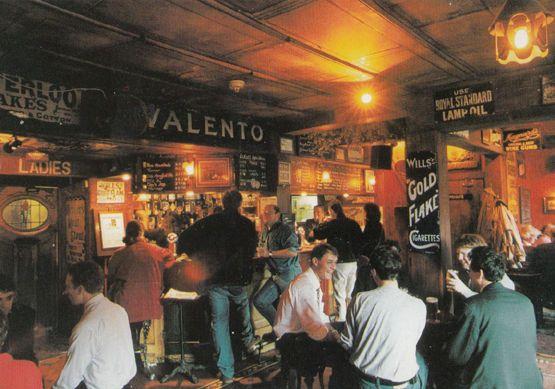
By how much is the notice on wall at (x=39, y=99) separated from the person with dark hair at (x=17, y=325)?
2.16m

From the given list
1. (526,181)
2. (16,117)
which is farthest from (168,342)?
(526,181)

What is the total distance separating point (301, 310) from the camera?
13.1 feet

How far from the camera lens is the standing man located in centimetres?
652

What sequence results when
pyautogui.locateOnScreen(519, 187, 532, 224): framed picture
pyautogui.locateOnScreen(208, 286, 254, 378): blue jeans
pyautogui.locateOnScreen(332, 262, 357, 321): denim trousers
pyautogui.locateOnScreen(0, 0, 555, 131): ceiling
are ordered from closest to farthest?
pyautogui.locateOnScreen(0, 0, 555, 131): ceiling → pyautogui.locateOnScreen(208, 286, 254, 378): blue jeans → pyautogui.locateOnScreen(332, 262, 357, 321): denim trousers → pyautogui.locateOnScreen(519, 187, 532, 224): framed picture

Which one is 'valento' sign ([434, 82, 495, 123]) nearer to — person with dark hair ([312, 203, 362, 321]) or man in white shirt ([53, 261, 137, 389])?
person with dark hair ([312, 203, 362, 321])

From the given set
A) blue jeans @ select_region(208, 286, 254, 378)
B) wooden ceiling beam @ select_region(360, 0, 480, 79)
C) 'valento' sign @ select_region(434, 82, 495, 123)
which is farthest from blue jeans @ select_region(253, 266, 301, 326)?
wooden ceiling beam @ select_region(360, 0, 480, 79)

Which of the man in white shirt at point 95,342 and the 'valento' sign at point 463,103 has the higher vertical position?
the 'valento' sign at point 463,103

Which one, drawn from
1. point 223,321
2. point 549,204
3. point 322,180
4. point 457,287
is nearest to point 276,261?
point 223,321

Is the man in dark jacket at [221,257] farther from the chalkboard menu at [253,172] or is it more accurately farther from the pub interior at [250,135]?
the chalkboard menu at [253,172]

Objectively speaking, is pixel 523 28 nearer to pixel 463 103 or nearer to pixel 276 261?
pixel 463 103

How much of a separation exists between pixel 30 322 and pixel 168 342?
8.78ft

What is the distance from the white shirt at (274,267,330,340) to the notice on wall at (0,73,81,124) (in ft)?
12.0

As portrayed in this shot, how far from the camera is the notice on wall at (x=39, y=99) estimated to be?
4.82 metres

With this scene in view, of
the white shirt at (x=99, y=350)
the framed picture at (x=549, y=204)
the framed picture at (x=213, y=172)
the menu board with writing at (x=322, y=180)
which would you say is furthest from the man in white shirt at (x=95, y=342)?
the framed picture at (x=549, y=204)
